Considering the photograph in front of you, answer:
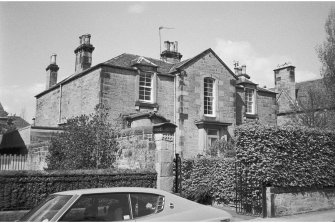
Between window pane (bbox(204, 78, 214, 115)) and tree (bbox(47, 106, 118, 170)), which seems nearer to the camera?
tree (bbox(47, 106, 118, 170))

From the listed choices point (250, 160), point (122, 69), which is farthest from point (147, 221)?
point (122, 69)

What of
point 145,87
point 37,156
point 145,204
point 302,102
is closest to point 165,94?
point 145,87

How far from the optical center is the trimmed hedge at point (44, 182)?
10633 mm

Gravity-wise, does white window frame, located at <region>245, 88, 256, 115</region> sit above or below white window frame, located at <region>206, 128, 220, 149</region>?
above

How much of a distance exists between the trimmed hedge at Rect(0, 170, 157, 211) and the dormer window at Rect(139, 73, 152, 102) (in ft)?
37.4

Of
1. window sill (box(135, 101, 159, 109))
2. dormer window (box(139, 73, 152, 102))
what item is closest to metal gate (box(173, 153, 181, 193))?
window sill (box(135, 101, 159, 109))

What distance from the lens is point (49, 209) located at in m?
5.75

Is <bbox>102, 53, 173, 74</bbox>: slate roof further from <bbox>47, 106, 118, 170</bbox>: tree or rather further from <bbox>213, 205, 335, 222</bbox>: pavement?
<bbox>213, 205, 335, 222</bbox>: pavement

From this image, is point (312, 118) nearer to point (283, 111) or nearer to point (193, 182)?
point (283, 111)

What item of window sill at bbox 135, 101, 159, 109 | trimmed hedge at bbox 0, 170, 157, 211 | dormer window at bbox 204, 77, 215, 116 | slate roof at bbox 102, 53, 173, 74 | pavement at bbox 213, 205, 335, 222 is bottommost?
pavement at bbox 213, 205, 335, 222

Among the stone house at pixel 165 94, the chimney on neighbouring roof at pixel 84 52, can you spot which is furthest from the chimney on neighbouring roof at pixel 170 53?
the chimney on neighbouring roof at pixel 84 52

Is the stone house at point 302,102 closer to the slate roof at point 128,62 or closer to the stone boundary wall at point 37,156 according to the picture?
the slate roof at point 128,62

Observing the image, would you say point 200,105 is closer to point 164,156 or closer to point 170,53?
point 170,53

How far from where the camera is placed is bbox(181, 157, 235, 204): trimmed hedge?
12.7 m
